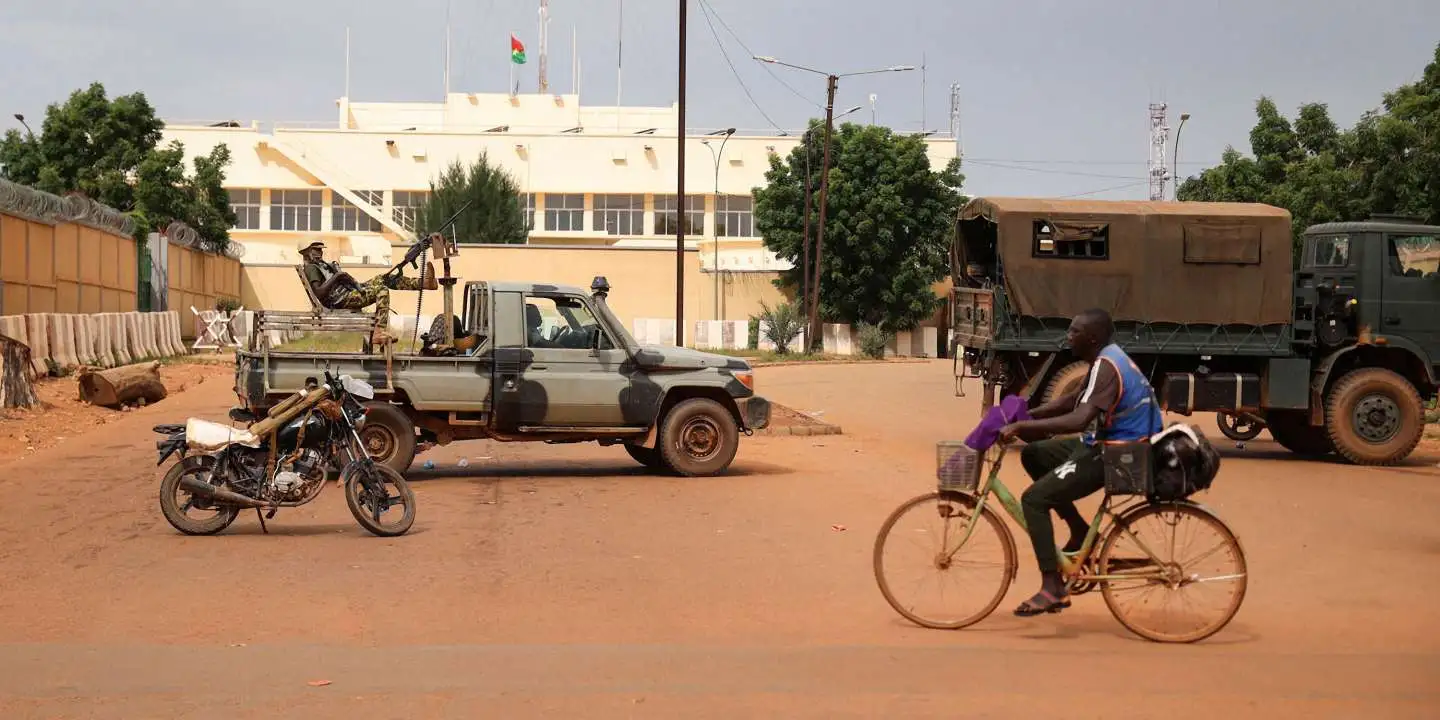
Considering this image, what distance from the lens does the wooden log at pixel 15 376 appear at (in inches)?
813

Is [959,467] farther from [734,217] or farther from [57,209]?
[734,217]

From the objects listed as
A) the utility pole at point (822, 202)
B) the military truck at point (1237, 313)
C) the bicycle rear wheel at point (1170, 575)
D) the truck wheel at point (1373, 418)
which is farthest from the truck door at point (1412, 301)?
the utility pole at point (822, 202)

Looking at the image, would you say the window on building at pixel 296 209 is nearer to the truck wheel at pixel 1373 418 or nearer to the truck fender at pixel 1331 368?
the truck fender at pixel 1331 368

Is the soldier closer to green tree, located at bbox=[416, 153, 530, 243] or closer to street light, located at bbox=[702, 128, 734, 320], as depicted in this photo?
street light, located at bbox=[702, 128, 734, 320]

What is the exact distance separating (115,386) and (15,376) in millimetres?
2183

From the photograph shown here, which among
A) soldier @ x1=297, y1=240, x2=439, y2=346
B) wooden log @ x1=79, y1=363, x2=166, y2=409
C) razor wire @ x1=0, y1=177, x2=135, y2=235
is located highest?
razor wire @ x1=0, y1=177, x2=135, y2=235

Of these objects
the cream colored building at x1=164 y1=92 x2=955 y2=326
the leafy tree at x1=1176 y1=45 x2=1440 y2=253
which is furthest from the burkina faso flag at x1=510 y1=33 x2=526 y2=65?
the leafy tree at x1=1176 y1=45 x2=1440 y2=253

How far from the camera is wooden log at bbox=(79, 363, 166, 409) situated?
23.0 m

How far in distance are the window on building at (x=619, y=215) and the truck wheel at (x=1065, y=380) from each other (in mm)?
65840

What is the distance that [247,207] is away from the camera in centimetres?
8169

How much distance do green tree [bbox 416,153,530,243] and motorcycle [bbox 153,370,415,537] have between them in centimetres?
6422

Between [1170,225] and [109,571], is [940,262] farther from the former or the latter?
[109,571]

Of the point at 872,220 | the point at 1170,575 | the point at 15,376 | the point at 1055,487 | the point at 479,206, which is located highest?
the point at 479,206

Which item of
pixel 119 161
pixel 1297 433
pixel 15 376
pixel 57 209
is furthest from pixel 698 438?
pixel 119 161
